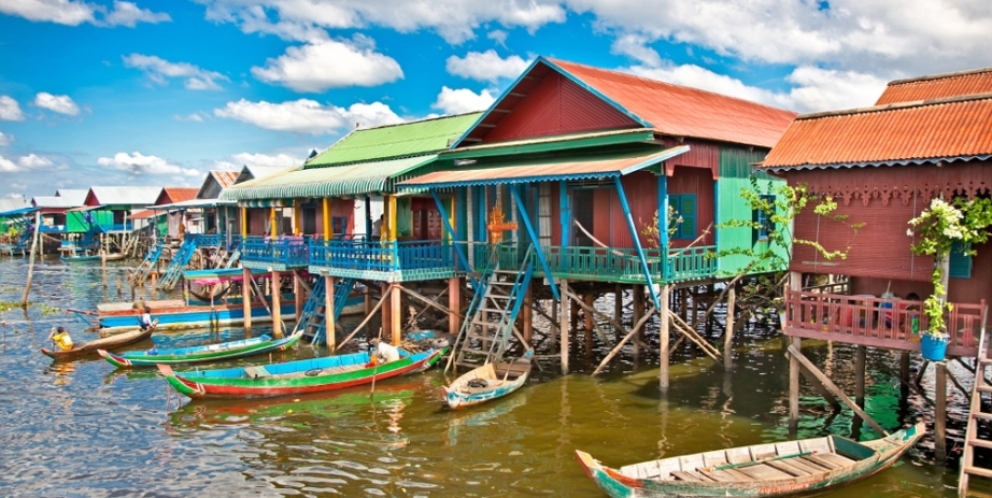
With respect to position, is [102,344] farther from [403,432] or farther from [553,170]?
[553,170]

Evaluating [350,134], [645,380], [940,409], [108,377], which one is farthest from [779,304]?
[350,134]

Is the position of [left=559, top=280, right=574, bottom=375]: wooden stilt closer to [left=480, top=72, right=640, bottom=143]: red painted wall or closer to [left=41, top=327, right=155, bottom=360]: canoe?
[left=480, top=72, right=640, bottom=143]: red painted wall

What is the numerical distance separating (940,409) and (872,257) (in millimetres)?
3224

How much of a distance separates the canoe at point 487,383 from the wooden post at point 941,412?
889 centimetres

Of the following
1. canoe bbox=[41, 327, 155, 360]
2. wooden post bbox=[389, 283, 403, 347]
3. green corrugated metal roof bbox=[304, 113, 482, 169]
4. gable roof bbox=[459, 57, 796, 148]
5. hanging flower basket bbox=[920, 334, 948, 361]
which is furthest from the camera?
green corrugated metal roof bbox=[304, 113, 482, 169]

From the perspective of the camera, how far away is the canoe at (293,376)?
18.4 meters

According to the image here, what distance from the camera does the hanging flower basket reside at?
41.3ft

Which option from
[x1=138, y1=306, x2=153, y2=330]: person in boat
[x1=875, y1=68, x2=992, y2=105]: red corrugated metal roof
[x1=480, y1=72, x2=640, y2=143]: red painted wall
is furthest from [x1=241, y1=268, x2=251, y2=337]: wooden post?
[x1=875, y1=68, x2=992, y2=105]: red corrugated metal roof

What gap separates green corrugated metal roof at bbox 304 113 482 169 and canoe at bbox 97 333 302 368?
805cm

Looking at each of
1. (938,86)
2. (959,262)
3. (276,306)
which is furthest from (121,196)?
(959,262)

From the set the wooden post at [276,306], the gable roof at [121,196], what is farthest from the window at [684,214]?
the gable roof at [121,196]

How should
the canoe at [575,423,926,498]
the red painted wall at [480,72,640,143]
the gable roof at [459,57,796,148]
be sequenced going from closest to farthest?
1. the canoe at [575,423,926,498]
2. the gable roof at [459,57,796,148]
3. the red painted wall at [480,72,640,143]

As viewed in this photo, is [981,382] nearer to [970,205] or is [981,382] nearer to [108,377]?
[970,205]

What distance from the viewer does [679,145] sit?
18.7 m
